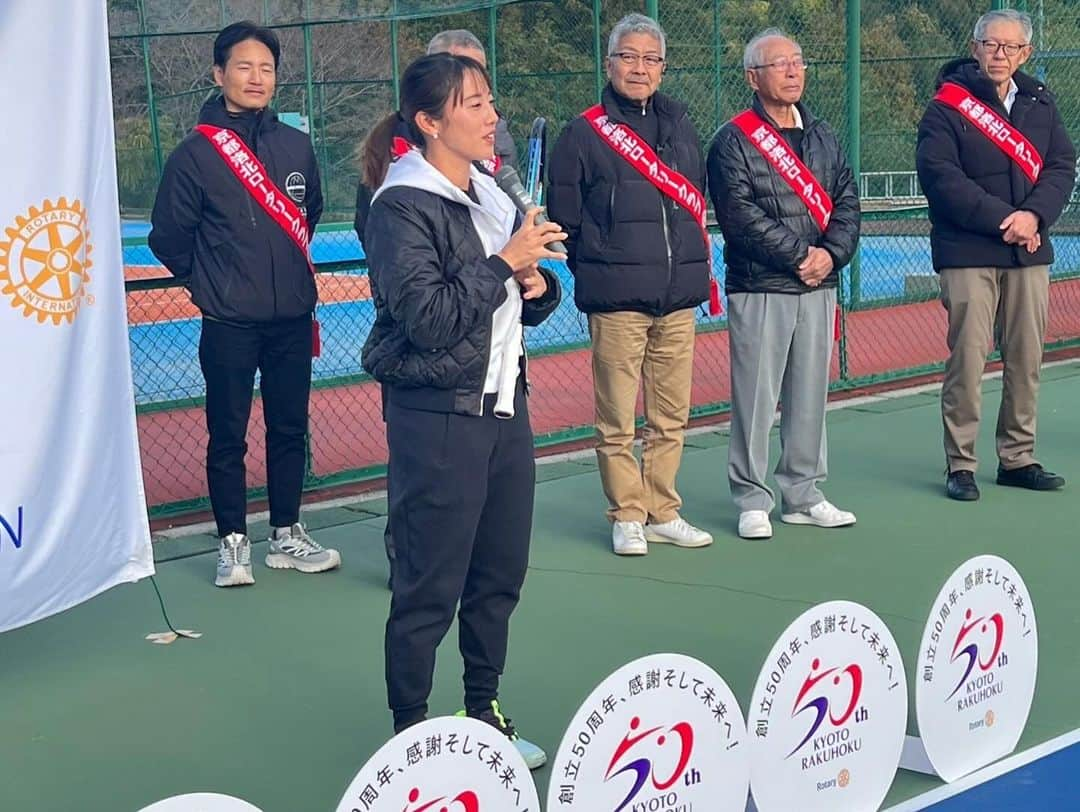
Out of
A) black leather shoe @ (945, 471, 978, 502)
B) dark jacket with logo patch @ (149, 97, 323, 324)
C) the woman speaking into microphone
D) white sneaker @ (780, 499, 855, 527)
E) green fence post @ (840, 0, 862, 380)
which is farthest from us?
green fence post @ (840, 0, 862, 380)

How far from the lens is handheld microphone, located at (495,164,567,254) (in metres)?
3.52

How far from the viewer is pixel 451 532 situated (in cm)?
353

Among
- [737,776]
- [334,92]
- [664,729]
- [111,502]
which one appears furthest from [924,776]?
[334,92]

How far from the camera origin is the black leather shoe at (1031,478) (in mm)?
6512

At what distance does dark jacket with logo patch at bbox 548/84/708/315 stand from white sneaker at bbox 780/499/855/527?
100 cm

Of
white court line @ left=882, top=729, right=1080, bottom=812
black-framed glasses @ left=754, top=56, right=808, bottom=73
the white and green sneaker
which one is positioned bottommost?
white court line @ left=882, top=729, right=1080, bottom=812

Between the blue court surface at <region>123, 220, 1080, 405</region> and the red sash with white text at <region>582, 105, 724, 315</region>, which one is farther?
the blue court surface at <region>123, 220, 1080, 405</region>

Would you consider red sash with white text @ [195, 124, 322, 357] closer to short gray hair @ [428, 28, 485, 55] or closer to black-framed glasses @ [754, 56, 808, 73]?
short gray hair @ [428, 28, 485, 55]

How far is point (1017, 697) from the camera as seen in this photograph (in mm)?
3848

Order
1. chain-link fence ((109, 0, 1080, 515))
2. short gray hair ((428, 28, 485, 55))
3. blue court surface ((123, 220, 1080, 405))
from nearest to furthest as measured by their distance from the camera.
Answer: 1. short gray hair ((428, 28, 485, 55))
2. chain-link fence ((109, 0, 1080, 515))
3. blue court surface ((123, 220, 1080, 405))

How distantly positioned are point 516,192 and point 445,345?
0.39m

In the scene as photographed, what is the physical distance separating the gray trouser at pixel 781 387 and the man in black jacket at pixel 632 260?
0.80 feet

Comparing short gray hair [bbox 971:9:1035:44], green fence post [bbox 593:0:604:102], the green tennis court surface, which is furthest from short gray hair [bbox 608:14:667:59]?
green fence post [bbox 593:0:604:102]

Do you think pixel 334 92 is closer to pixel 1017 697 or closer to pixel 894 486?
pixel 894 486
